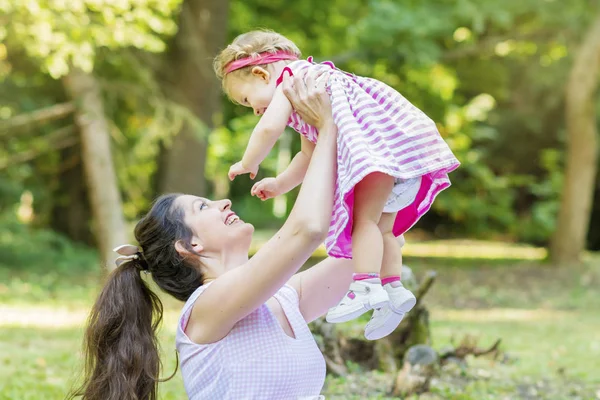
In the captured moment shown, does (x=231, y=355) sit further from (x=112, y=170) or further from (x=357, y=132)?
(x=112, y=170)

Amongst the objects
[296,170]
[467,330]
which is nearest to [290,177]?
[296,170]

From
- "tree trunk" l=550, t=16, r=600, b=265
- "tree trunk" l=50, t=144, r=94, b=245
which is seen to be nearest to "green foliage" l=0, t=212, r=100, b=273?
"tree trunk" l=50, t=144, r=94, b=245

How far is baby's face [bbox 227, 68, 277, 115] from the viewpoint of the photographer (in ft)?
9.12

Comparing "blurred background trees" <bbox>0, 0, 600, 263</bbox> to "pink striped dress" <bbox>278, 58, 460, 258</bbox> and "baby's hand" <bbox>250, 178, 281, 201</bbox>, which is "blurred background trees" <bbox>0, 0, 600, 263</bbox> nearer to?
"baby's hand" <bbox>250, 178, 281, 201</bbox>

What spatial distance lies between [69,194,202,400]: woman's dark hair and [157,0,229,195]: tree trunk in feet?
35.8

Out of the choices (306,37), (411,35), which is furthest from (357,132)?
(306,37)

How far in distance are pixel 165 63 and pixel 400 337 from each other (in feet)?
29.6

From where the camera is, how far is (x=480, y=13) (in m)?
13.9

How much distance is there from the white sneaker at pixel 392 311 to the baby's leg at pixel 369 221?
0.14 metres

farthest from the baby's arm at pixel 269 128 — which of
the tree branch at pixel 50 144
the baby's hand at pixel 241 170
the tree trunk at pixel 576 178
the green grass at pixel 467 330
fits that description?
the tree trunk at pixel 576 178

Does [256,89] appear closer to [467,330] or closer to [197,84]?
[467,330]

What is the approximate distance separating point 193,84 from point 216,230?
11.4 meters

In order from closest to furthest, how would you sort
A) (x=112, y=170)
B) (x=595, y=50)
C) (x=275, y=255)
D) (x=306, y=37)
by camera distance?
(x=275, y=255)
(x=112, y=170)
(x=595, y=50)
(x=306, y=37)

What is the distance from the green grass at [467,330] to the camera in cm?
556
